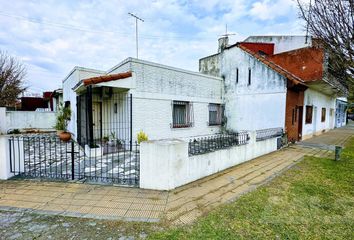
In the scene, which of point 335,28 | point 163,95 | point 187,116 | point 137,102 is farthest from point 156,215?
point 187,116

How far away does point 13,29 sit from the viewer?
12.2 metres

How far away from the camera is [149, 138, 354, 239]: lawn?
117 inches

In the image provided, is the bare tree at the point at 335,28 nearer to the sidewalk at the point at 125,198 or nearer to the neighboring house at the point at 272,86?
the sidewalk at the point at 125,198

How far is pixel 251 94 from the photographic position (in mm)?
12312

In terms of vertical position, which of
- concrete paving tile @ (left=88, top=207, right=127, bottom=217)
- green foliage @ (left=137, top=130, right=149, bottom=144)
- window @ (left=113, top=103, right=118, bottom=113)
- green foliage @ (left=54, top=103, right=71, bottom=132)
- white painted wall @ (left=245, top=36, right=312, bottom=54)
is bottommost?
concrete paving tile @ (left=88, top=207, right=127, bottom=217)

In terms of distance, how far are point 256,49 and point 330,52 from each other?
35.0ft

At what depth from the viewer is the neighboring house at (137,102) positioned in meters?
8.54

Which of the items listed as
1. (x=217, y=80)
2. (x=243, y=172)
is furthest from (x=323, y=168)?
(x=217, y=80)

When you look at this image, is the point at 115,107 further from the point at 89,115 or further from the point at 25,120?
the point at 25,120

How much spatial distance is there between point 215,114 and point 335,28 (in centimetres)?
925

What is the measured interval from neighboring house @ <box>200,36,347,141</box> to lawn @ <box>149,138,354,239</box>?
6.23m

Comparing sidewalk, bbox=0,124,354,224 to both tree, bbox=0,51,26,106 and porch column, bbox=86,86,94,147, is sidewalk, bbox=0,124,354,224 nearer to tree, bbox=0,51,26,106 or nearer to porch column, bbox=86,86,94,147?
porch column, bbox=86,86,94,147

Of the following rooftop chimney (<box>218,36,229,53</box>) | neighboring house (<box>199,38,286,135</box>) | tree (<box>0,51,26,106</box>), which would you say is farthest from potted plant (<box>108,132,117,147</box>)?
tree (<box>0,51,26,106</box>)

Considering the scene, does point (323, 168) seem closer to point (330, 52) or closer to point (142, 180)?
point (330, 52)
